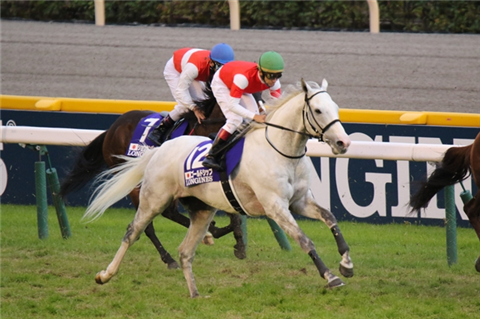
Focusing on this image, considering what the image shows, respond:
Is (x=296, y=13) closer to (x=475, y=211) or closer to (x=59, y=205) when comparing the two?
(x=59, y=205)

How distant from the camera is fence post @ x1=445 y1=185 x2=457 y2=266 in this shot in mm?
7070

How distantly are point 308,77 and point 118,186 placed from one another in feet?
16.4

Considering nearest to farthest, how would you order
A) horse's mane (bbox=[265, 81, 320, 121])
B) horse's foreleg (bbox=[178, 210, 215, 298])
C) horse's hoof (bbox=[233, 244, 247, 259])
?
horse's mane (bbox=[265, 81, 320, 121])
horse's foreleg (bbox=[178, 210, 215, 298])
horse's hoof (bbox=[233, 244, 247, 259])

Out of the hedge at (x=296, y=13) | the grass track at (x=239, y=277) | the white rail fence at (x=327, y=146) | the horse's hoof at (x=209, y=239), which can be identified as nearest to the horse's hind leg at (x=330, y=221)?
the grass track at (x=239, y=277)

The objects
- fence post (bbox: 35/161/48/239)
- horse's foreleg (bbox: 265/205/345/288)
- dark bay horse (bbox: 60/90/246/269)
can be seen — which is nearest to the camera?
horse's foreleg (bbox: 265/205/345/288)

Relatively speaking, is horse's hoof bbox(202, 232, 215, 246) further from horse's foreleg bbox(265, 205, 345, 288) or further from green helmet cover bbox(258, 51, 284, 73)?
green helmet cover bbox(258, 51, 284, 73)

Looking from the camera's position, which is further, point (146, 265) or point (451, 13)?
point (451, 13)

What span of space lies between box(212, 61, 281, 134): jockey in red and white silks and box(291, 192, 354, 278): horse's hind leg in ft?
2.51

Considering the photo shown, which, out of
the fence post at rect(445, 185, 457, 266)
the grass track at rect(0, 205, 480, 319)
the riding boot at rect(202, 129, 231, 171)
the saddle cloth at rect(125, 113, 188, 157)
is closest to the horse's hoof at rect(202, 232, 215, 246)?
the grass track at rect(0, 205, 480, 319)

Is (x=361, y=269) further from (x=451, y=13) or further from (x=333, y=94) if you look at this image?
(x=451, y=13)

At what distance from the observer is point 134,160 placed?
670 cm

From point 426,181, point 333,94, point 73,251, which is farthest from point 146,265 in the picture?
point 333,94

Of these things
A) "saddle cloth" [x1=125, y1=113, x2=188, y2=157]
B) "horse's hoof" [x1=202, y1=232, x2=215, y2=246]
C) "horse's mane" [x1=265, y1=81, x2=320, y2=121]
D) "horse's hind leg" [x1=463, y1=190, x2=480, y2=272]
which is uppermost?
"horse's mane" [x1=265, y1=81, x2=320, y2=121]

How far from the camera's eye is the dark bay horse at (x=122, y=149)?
750 centimetres
